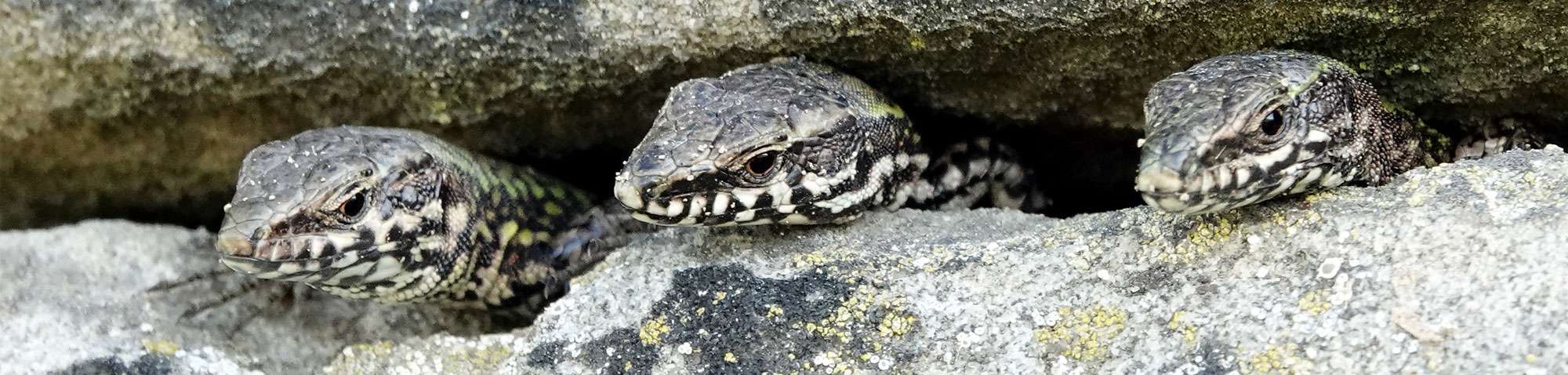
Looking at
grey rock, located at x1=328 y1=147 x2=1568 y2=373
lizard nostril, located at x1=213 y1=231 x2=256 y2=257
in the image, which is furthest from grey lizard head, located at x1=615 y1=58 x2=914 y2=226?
lizard nostril, located at x1=213 y1=231 x2=256 y2=257

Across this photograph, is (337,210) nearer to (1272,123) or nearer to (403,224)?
(403,224)

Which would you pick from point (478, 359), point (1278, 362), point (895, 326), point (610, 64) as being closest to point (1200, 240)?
point (1278, 362)

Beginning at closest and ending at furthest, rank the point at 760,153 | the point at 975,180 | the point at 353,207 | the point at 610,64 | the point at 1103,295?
1. the point at 1103,295
2. the point at 760,153
3. the point at 353,207
4. the point at 610,64
5. the point at 975,180

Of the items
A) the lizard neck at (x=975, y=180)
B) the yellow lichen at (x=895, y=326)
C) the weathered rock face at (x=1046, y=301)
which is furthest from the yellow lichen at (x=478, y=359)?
the lizard neck at (x=975, y=180)

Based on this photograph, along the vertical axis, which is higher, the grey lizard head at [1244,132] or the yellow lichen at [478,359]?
the grey lizard head at [1244,132]

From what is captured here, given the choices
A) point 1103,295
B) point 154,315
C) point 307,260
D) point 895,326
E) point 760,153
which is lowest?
point 154,315

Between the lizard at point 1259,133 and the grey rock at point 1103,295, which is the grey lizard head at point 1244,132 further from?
the grey rock at point 1103,295
